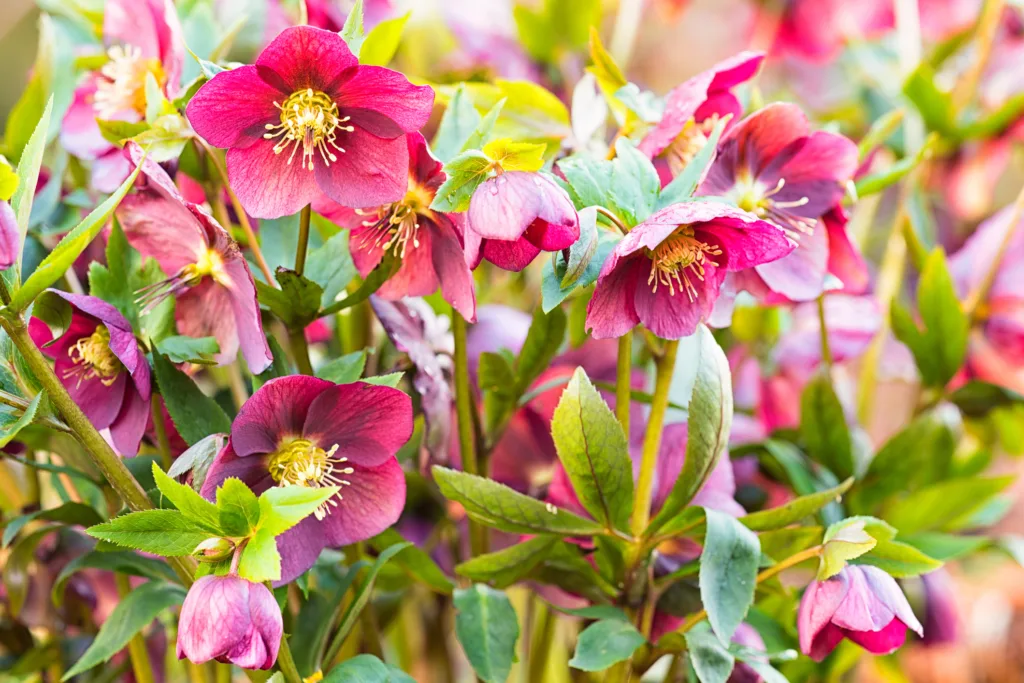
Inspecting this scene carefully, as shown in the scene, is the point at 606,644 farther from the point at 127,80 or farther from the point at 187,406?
the point at 127,80

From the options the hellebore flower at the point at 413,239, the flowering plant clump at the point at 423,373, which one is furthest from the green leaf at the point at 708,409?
the hellebore flower at the point at 413,239

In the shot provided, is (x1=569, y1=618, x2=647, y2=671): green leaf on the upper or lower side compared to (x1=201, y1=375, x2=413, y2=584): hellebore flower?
lower

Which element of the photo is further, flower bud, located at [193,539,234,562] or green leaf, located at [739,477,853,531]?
green leaf, located at [739,477,853,531]

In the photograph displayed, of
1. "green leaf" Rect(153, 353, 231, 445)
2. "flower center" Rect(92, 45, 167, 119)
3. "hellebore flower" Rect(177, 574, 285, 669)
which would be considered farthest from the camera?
"flower center" Rect(92, 45, 167, 119)

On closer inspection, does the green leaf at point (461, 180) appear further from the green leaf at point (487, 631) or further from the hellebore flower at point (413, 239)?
the green leaf at point (487, 631)

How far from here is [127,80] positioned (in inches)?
22.8

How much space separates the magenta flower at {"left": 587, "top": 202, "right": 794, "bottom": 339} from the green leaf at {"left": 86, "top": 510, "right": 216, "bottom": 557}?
0.19m

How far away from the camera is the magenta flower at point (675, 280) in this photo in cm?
45

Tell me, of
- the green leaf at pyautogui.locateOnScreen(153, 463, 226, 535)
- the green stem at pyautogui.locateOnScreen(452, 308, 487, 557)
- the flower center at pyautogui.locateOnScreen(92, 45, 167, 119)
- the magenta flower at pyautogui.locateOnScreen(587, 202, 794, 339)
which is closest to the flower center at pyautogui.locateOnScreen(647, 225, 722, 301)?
the magenta flower at pyautogui.locateOnScreen(587, 202, 794, 339)

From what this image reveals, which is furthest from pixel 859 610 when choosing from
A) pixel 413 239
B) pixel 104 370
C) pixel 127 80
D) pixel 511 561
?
pixel 127 80

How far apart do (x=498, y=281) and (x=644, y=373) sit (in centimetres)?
21

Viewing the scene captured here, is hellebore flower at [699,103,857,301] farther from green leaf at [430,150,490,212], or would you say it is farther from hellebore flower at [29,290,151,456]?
hellebore flower at [29,290,151,456]

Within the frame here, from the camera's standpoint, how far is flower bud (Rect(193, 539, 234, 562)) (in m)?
0.40

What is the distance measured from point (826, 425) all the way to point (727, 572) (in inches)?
9.0
